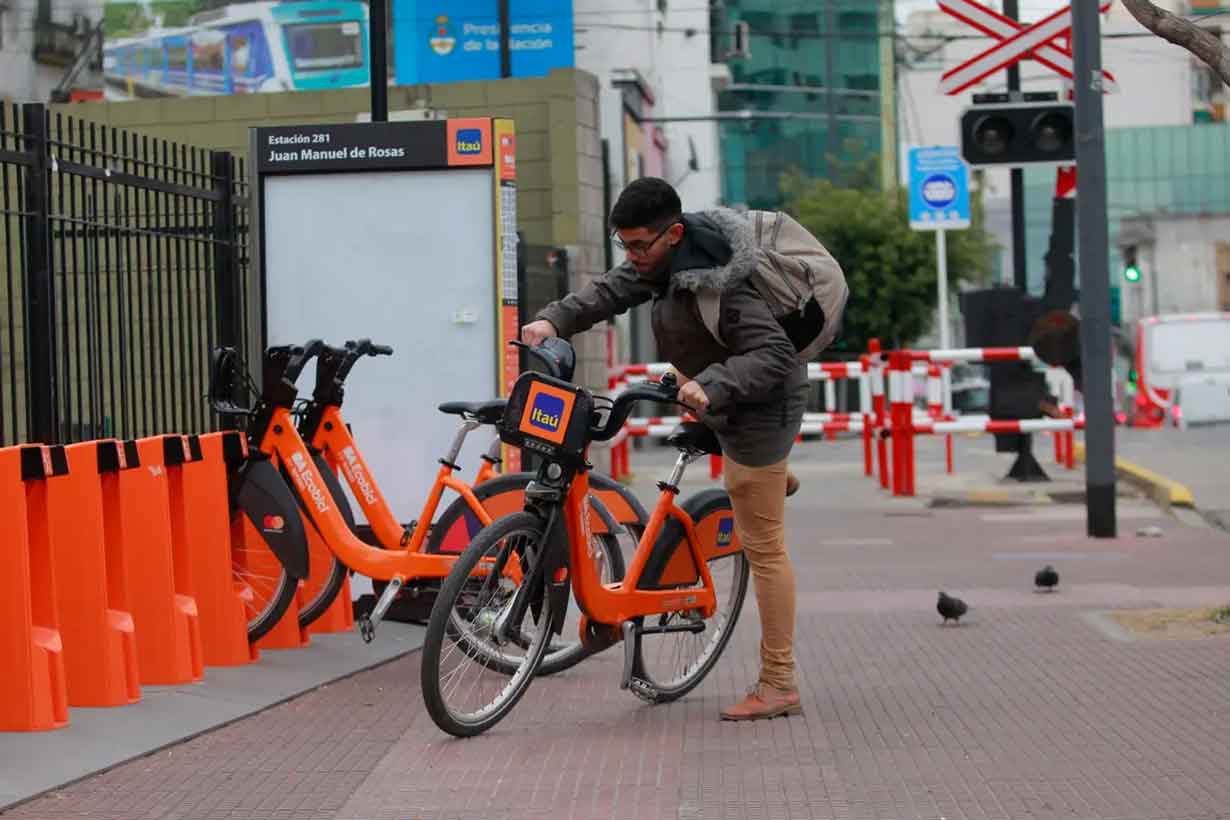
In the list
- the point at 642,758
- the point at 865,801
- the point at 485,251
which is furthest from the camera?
the point at 485,251

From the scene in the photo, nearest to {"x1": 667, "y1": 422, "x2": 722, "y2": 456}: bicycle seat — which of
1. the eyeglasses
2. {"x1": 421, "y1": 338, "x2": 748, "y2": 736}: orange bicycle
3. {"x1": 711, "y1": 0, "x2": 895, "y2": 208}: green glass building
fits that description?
{"x1": 421, "y1": 338, "x2": 748, "y2": 736}: orange bicycle

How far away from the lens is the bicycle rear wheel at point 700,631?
7.37 m

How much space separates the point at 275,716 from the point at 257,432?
1.15 meters

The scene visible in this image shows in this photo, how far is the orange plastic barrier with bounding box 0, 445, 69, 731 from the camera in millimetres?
6570

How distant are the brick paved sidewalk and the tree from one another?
41.0 meters

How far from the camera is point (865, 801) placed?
227 inches

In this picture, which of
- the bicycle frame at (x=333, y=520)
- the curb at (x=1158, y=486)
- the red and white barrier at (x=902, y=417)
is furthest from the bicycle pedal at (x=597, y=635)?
the curb at (x=1158, y=486)

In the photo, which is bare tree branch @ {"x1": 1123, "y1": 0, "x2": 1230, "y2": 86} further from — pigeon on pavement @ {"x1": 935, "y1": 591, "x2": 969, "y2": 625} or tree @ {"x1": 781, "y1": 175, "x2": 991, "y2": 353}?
tree @ {"x1": 781, "y1": 175, "x2": 991, "y2": 353}

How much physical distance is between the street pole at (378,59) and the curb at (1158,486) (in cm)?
758

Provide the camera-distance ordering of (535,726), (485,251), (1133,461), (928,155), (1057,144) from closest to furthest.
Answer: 1. (535,726)
2. (485,251)
3. (1057,144)
4. (1133,461)
5. (928,155)

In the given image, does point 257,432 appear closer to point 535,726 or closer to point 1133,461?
point 535,726

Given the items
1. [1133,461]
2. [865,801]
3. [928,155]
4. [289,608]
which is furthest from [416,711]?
[928,155]

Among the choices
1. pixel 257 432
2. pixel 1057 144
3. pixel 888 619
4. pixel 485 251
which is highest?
pixel 1057 144

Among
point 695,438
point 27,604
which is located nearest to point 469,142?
point 695,438
